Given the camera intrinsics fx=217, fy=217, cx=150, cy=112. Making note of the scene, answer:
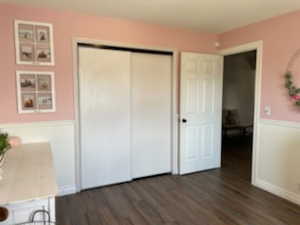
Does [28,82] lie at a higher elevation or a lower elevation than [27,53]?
lower

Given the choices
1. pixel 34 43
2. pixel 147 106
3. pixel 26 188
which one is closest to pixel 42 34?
pixel 34 43

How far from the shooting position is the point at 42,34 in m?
2.71

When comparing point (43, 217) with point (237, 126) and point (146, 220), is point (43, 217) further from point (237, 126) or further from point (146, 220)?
point (237, 126)

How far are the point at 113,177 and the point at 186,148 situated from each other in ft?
4.26

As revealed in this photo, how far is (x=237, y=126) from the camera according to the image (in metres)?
6.18

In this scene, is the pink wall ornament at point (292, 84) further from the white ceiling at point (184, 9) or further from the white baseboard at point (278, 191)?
the white baseboard at point (278, 191)

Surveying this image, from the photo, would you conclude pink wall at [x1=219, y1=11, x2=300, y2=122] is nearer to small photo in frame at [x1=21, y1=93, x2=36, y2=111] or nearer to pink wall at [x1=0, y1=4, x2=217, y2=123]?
pink wall at [x1=0, y1=4, x2=217, y2=123]

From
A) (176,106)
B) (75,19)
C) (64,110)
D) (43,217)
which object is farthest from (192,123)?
(43,217)

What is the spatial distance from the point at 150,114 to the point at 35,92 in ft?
5.45

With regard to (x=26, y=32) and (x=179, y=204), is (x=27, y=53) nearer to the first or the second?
(x=26, y=32)

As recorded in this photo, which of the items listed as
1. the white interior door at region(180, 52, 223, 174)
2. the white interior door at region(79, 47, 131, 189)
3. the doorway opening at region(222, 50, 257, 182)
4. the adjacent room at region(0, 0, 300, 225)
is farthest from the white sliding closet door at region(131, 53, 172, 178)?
the doorway opening at region(222, 50, 257, 182)

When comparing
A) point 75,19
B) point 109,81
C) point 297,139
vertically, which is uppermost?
point 75,19

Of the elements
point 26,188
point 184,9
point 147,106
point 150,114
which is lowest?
point 26,188

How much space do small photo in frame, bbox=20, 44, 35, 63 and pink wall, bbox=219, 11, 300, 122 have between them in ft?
10.0
